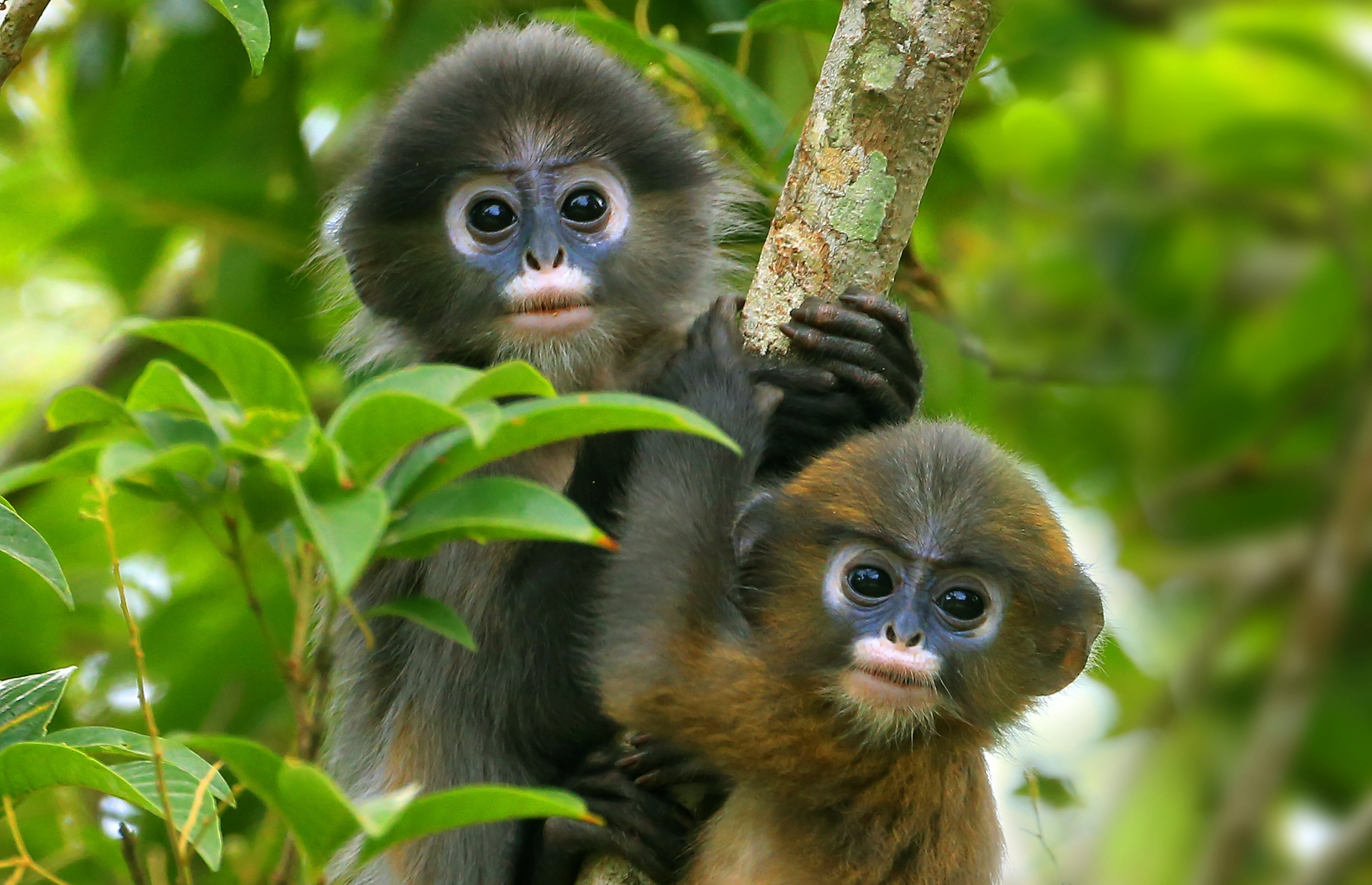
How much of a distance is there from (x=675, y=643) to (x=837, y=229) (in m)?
0.99

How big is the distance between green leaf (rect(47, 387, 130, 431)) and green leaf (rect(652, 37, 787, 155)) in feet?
7.86

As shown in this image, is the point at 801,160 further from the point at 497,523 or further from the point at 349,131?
the point at 349,131

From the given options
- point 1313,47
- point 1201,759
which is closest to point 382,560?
point 1201,759

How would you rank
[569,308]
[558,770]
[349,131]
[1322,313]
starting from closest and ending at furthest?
1. [558,770]
2. [569,308]
3. [349,131]
4. [1322,313]

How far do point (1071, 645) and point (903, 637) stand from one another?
0.51 m

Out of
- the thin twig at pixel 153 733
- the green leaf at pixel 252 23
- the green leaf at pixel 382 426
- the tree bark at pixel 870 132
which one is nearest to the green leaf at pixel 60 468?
the thin twig at pixel 153 733

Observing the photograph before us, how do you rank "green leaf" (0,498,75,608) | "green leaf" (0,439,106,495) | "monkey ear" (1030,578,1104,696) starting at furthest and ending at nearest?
1. "monkey ear" (1030,578,1104,696)
2. "green leaf" (0,498,75,608)
3. "green leaf" (0,439,106,495)

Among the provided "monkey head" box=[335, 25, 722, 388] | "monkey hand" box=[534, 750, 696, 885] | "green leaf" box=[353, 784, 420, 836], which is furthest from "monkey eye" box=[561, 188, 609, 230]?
"green leaf" box=[353, 784, 420, 836]

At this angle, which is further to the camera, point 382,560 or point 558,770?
point 382,560

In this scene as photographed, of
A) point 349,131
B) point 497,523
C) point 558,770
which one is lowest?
point 558,770

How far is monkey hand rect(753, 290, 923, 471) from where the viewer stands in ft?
11.3

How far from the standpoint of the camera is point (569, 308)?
408 centimetres

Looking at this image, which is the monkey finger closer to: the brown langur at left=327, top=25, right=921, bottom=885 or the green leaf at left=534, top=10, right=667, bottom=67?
the brown langur at left=327, top=25, right=921, bottom=885

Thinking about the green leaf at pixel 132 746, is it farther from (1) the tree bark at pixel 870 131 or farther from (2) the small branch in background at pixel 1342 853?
(2) the small branch in background at pixel 1342 853
